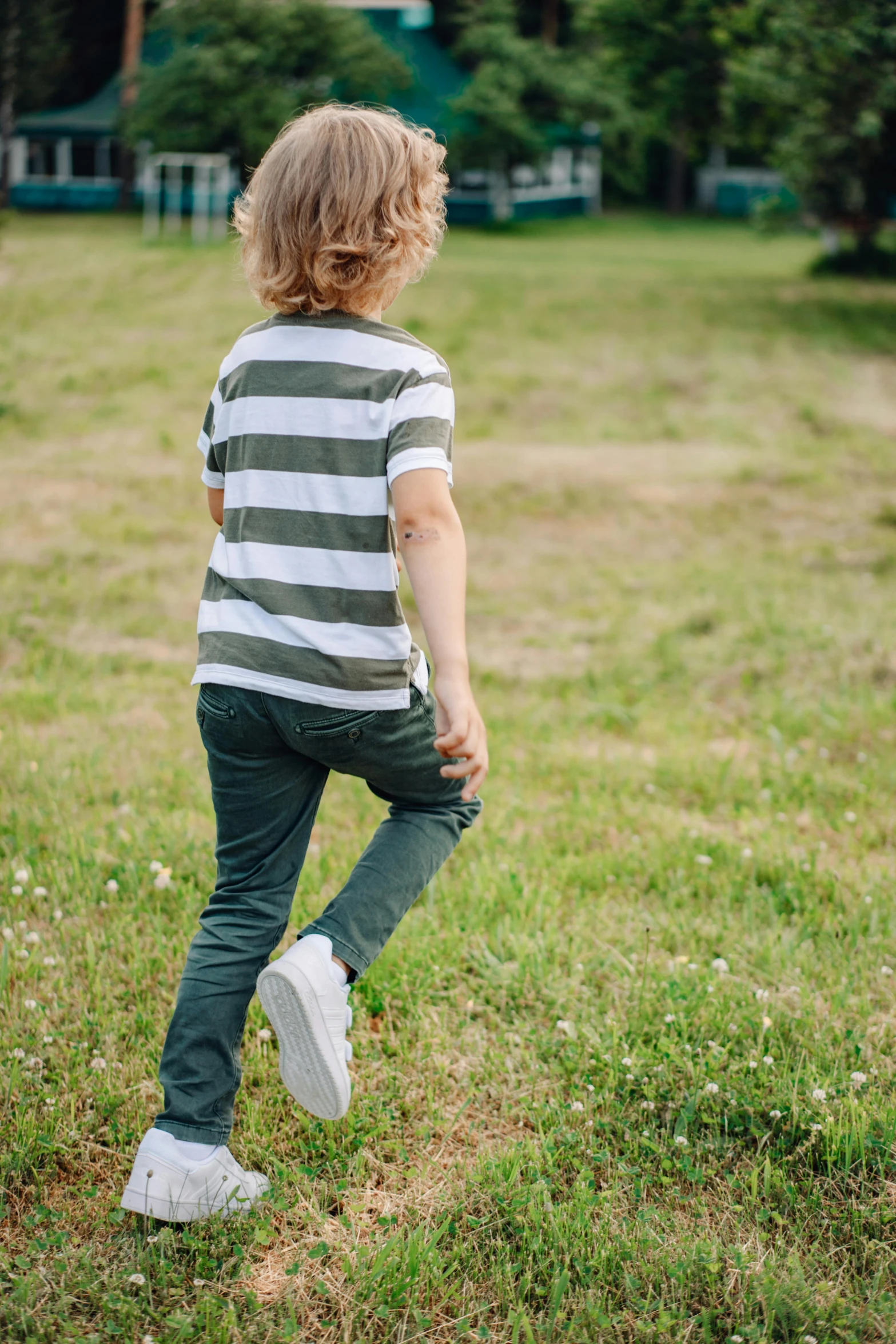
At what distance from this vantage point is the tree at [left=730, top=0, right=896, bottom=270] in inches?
525

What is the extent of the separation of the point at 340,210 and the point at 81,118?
3637 centimetres

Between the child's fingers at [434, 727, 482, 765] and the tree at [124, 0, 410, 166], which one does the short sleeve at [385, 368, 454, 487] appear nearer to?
the child's fingers at [434, 727, 482, 765]

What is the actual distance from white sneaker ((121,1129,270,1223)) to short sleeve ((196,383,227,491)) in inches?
49.1

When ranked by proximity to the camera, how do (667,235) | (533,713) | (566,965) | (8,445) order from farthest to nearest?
(667,235) < (8,445) < (533,713) < (566,965)

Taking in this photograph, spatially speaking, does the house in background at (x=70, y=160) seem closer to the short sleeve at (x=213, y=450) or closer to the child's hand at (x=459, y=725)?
the short sleeve at (x=213, y=450)

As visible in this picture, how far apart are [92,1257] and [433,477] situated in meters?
1.50

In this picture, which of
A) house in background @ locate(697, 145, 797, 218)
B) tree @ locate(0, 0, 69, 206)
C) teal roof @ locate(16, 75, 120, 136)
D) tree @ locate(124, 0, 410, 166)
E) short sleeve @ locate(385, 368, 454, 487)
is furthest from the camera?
house in background @ locate(697, 145, 797, 218)

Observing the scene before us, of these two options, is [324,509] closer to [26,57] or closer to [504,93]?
[26,57]

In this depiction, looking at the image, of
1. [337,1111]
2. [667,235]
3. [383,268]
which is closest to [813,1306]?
[337,1111]

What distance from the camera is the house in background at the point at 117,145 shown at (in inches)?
1330

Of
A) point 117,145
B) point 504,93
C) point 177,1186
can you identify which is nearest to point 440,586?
point 177,1186

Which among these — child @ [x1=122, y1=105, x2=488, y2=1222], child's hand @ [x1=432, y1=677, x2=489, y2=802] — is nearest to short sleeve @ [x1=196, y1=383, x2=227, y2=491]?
child @ [x1=122, y1=105, x2=488, y2=1222]

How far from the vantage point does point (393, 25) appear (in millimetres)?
35781

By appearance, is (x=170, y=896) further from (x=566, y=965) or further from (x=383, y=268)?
(x=383, y=268)
